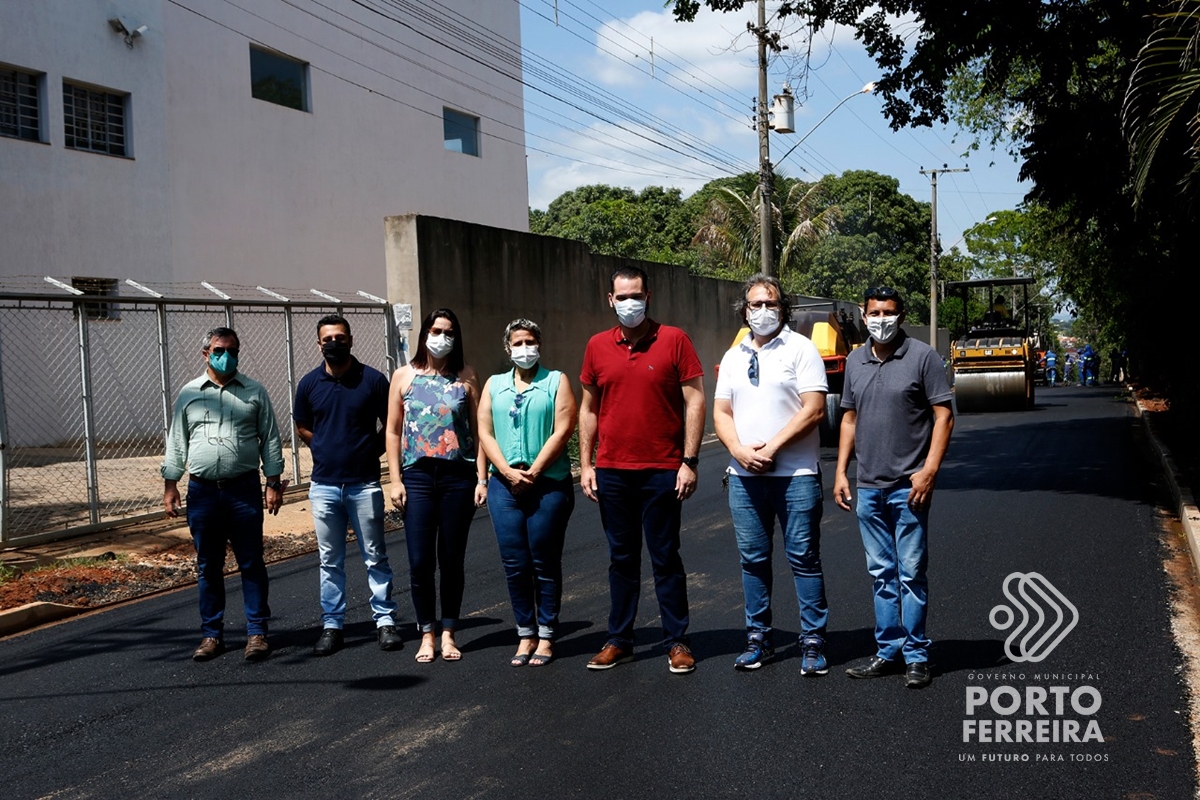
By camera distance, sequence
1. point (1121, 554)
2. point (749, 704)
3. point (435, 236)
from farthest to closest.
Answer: point (435, 236)
point (1121, 554)
point (749, 704)

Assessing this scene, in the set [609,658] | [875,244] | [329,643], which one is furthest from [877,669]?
[875,244]

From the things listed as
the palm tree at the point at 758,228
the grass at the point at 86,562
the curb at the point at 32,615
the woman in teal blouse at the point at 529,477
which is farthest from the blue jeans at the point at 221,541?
the palm tree at the point at 758,228

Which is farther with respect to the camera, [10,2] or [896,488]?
[10,2]

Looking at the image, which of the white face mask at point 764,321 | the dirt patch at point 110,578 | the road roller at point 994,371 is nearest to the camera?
the white face mask at point 764,321

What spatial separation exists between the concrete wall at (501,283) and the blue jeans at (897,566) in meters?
10.5

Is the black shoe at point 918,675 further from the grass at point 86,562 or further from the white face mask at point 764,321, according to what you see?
the grass at point 86,562

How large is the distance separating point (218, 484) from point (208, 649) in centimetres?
93

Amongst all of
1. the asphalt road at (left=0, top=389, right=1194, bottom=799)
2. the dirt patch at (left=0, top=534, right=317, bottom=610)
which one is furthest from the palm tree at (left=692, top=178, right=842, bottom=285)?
the asphalt road at (left=0, top=389, right=1194, bottom=799)

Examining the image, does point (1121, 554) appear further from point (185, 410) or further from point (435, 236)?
point (435, 236)

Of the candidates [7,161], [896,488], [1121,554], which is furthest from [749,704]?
[7,161]

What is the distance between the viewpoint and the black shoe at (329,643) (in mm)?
6418

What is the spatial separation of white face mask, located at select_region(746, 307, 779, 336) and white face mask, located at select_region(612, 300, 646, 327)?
1.80 ft

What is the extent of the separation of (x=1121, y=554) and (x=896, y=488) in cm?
413

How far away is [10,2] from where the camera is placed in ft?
53.4
